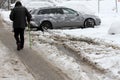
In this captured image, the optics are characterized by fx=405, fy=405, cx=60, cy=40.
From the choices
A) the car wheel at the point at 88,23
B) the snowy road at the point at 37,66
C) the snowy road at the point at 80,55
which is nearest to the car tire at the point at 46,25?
the car wheel at the point at 88,23

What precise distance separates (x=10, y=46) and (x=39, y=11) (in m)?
9.03

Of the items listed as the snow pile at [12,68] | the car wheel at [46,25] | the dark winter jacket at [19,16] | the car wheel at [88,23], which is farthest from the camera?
the car wheel at [88,23]

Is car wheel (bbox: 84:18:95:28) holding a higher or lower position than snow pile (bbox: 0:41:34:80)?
lower

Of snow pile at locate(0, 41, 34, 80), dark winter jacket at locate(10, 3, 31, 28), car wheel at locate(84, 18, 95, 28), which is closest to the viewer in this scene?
snow pile at locate(0, 41, 34, 80)

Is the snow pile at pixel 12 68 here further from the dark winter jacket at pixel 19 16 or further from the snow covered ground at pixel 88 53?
the dark winter jacket at pixel 19 16

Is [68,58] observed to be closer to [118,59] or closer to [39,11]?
[118,59]

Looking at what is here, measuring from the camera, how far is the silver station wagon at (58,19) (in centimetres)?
2492

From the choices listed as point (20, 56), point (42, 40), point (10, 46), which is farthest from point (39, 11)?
point (20, 56)

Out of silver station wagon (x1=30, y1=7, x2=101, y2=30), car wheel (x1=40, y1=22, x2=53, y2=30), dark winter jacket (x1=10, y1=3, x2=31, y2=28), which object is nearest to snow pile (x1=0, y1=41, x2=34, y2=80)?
dark winter jacket (x1=10, y1=3, x2=31, y2=28)

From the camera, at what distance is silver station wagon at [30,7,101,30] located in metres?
24.9

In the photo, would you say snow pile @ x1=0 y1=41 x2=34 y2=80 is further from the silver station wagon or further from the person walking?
the silver station wagon

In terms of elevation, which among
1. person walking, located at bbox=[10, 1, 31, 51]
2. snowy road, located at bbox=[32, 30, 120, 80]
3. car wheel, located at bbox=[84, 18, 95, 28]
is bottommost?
car wheel, located at bbox=[84, 18, 95, 28]

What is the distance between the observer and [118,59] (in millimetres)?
11688

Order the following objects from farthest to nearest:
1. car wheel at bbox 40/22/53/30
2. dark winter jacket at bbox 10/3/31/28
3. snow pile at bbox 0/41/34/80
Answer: car wheel at bbox 40/22/53/30, dark winter jacket at bbox 10/3/31/28, snow pile at bbox 0/41/34/80
